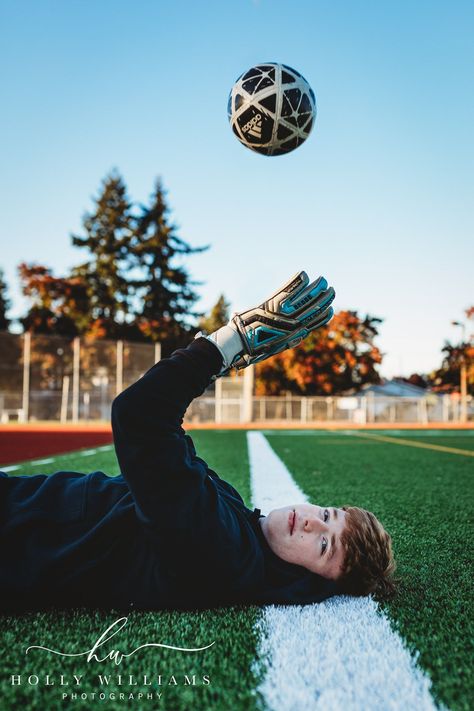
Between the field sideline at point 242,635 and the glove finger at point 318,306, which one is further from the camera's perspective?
the glove finger at point 318,306

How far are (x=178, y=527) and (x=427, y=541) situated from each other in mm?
1659

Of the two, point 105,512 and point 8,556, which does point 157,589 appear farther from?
point 8,556

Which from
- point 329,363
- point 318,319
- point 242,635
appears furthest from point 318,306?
point 329,363

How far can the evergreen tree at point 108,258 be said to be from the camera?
109 feet

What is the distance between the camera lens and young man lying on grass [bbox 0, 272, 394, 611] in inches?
60.7

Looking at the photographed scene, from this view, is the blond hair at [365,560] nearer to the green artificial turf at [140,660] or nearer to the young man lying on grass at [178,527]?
the young man lying on grass at [178,527]

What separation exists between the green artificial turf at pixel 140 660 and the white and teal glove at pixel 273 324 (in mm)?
762

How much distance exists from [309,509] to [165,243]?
34656 millimetres

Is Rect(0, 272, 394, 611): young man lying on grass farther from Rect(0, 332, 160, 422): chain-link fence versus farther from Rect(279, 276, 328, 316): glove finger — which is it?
Rect(0, 332, 160, 422): chain-link fence

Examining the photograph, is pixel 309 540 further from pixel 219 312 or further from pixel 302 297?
pixel 219 312

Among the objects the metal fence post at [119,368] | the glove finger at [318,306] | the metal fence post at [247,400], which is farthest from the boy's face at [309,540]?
the metal fence post at [247,400]

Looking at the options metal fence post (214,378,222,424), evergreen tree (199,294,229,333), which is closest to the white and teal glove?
metal fence post (214,378,222,424)

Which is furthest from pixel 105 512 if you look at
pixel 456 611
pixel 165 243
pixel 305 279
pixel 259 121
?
pixel 165 243

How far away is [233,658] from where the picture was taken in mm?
1368
